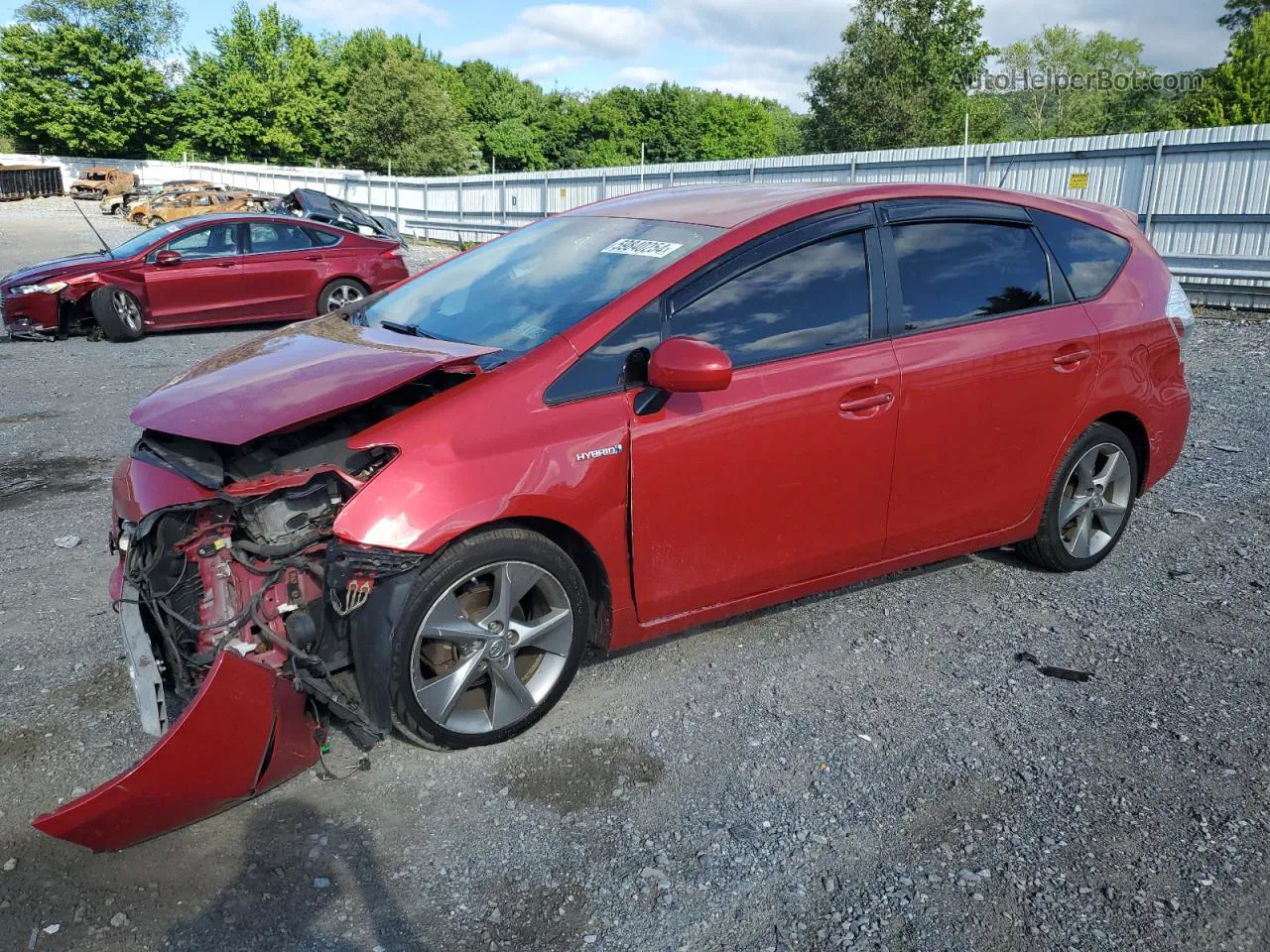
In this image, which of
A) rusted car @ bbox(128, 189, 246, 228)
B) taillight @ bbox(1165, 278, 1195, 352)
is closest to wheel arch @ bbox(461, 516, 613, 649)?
taillight @ bbox(1165, 278, 1195, 352)

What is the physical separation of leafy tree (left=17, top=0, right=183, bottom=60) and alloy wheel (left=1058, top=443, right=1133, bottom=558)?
85429 millimetres

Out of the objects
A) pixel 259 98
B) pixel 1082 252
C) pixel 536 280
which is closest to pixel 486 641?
pixel 536 280

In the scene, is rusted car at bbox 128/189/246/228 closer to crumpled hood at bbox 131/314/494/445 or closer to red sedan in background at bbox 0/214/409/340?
red sedan in background at bbox 0/214/409/340

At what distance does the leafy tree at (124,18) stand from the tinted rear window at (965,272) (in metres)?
85.1

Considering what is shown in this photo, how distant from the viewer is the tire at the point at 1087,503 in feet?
15.1

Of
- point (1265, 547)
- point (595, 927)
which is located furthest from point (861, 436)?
point (1265, 547)

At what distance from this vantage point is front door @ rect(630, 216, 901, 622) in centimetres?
346

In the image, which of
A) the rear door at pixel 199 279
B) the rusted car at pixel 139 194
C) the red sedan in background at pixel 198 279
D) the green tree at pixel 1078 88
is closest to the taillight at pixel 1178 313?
the red sedan in background at pixel 198 279

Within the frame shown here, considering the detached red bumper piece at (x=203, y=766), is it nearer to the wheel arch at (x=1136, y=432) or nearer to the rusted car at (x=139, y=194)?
the wheel arch at (x=1136, y=432)

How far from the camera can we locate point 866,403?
3.79m

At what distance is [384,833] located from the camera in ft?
9.64

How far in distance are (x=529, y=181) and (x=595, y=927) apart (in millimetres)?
26717

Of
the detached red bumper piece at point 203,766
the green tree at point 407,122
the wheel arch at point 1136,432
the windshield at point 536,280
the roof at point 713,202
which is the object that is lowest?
the detached red bumper piece at point 203,766

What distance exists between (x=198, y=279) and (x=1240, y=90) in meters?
40.3
